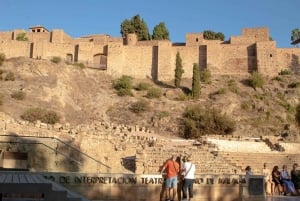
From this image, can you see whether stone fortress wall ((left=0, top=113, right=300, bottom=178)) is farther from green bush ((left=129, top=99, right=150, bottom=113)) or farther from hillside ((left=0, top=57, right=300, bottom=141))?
green bush ((left=129, top=99, right=150, bottom=113))

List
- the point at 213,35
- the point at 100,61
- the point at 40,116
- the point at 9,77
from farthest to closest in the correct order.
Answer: the point at 213,35
the point at 100,61
the point at 9,77
the point at 40,116

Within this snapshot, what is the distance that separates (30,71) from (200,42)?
67.3 ft

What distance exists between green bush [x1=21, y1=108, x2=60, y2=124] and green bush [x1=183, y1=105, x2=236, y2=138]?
10462 millimetres

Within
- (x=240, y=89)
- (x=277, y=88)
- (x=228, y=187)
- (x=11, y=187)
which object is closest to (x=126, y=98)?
(x=240, y=89)

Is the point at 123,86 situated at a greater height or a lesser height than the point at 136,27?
lesser

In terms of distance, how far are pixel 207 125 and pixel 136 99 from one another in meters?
10.7

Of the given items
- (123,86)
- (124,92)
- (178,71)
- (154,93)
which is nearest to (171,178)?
(154,93)

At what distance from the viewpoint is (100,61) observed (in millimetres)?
49000

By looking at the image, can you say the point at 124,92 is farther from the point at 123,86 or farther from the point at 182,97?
the point at 182,97

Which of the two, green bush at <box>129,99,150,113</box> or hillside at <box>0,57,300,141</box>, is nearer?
hillside at <box>0,57,300,141</box>

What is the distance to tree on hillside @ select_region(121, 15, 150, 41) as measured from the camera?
2276 inches

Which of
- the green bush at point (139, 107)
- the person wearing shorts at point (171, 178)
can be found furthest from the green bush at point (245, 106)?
the person wearing shorts at point (171, 178)

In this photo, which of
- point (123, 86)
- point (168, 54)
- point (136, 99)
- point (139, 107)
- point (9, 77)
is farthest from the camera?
point (168, 54)

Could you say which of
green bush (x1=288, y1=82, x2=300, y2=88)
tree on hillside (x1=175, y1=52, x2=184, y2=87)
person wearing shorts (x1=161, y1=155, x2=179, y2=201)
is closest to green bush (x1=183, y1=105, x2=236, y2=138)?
tree on hillside (x1=175, y1=52, x2=184, y2=87)
